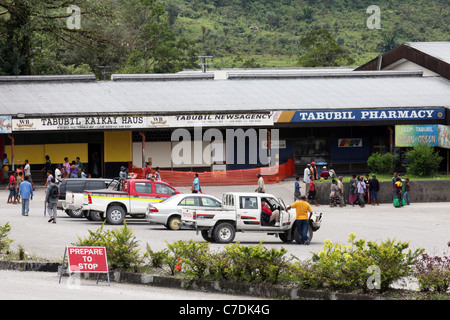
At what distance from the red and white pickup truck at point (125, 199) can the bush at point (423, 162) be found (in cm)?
1483

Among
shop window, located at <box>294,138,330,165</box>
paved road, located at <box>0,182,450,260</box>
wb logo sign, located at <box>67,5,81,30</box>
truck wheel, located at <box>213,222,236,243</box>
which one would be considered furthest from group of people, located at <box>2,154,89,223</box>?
wb logo sign, located at <box>67,5,81,30</box>

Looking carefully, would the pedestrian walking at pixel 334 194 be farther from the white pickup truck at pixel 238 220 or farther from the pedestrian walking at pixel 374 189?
the white pickup truck at pixel 238 220

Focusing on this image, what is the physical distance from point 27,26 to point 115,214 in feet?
81.7

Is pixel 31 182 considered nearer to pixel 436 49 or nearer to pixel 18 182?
pixel 18 182

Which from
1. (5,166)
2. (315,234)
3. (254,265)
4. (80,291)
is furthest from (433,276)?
(5,166)

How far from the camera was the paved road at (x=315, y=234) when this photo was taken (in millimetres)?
23016

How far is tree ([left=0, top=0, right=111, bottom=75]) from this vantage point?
49.2 m

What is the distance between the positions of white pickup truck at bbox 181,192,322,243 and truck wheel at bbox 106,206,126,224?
489 centimetres

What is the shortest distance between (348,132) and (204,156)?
890 cm

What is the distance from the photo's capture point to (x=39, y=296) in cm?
1505

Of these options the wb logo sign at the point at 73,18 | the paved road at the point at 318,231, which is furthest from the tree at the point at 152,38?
the paved road at the point at 318,231

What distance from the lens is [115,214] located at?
28.8 m

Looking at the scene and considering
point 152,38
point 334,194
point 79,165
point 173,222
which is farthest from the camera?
point 152,38

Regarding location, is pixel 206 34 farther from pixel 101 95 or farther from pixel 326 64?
pixel 101 95
